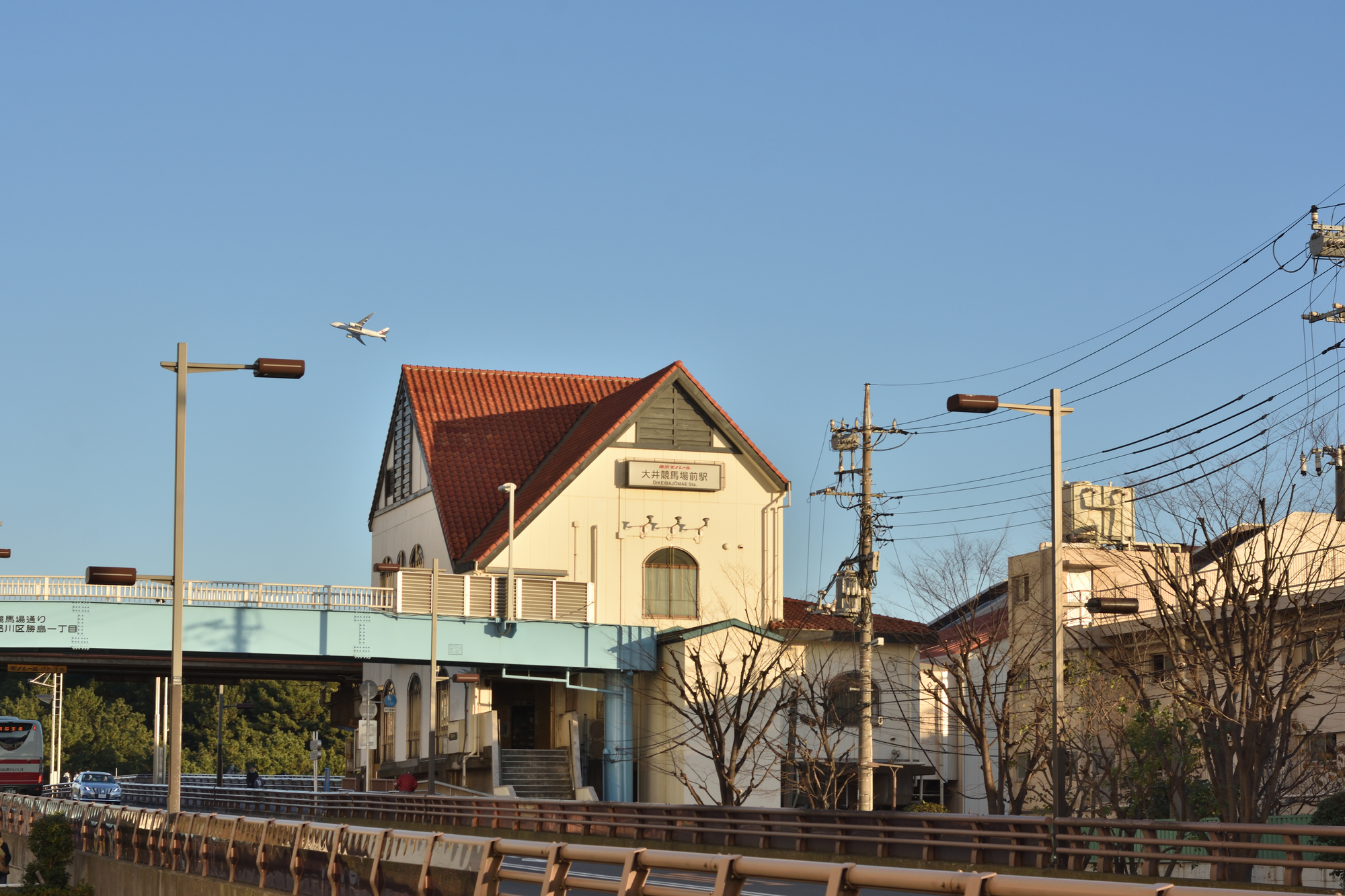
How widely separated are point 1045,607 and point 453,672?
20657 mm

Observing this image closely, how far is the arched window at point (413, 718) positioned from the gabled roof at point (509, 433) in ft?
17.4

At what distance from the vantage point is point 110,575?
91.7 ft

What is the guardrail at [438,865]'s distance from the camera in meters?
7.52

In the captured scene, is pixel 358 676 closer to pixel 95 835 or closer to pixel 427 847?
pixel 95 835

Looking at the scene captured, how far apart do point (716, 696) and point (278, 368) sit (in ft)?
87.8

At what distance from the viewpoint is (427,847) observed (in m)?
13.2

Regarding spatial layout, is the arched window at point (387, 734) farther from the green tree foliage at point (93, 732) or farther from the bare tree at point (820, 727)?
the green tree foliage at point (93, 732)

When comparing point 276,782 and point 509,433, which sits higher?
point 509,433

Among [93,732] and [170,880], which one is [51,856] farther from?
[93,732]

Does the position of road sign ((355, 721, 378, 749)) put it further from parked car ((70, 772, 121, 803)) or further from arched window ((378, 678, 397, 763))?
parked car ((70, 772, 121, 803))

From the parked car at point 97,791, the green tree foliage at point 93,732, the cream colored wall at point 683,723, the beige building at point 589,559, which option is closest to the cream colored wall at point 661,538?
the beige building at point 589,559

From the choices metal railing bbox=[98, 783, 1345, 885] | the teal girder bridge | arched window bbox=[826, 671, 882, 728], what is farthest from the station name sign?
metal railing bbox=[98, 783, 1345, 885]

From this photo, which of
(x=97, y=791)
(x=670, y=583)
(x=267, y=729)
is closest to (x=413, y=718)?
(x=670, y=583)

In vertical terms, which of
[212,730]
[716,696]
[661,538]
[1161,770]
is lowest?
[212,730]
